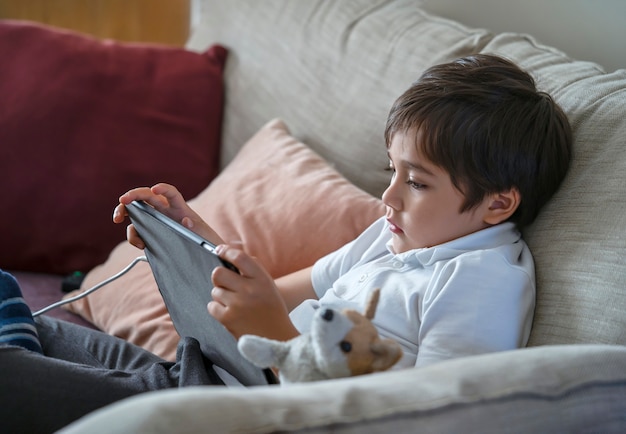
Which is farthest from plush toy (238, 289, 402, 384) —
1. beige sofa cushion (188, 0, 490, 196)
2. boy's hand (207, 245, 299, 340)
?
beige sofa cushion (188, 0, 490, 196)

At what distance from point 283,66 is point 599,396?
1256 mm

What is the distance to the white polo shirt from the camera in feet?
3.15

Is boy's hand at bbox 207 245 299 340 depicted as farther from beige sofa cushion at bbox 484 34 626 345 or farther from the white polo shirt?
beige sofa cushion at bbox 484 34 626 345

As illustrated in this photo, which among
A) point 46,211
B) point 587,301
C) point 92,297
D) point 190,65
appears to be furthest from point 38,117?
point 587,301

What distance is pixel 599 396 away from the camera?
75 cm

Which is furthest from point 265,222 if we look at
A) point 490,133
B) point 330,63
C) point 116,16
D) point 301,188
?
point 116,16

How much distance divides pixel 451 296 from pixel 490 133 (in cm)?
23

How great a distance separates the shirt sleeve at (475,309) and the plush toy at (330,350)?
16 centimetres

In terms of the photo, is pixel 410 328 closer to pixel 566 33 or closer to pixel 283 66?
pixel 566 33

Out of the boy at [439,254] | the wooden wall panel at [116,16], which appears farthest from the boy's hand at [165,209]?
the wooden wall panel at [116,16]

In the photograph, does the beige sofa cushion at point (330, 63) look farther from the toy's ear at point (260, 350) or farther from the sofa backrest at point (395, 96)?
the toy's ear at point (260, 350)

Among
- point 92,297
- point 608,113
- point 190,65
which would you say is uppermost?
point 608,113

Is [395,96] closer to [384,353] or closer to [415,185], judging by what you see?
[415,185]

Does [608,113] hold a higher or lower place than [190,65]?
higher
